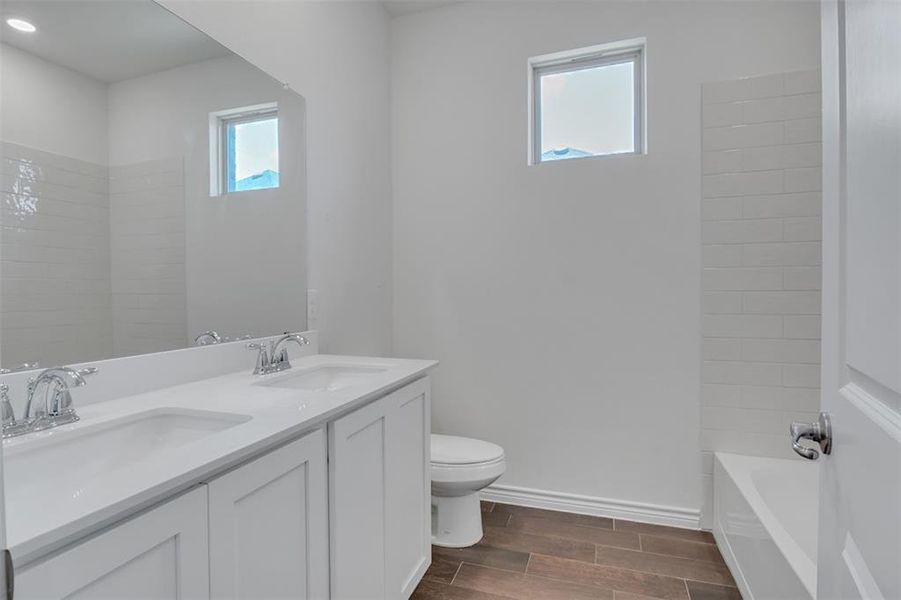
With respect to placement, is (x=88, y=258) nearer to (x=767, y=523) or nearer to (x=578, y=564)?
(x=578, y=564)

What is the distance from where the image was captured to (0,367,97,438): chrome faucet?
0.89m

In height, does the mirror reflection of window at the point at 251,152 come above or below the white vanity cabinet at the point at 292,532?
above

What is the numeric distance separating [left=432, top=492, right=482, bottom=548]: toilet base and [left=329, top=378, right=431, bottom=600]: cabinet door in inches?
12.6

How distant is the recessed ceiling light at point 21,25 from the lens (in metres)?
1.00

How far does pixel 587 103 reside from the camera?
98.7 inches

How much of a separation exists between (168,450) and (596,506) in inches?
81.5

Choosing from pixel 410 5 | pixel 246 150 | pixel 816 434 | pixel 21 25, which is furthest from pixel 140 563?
pixel 410 5

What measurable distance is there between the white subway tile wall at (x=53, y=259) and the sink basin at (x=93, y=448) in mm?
254

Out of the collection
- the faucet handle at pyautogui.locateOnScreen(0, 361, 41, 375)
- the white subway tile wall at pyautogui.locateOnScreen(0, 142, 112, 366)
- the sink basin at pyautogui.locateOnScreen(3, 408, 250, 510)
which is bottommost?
the sink basin at pyautogui.locateOnScreen(3, 408, 250, 510)

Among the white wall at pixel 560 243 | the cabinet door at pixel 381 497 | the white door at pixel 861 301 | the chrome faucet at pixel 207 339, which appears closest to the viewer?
the white door at pixel 861 301

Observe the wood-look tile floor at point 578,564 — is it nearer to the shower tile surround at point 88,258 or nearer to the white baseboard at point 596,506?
the white baseboard at point 596,506

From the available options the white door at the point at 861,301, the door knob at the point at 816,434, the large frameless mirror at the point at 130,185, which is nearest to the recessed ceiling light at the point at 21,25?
the large frameless mirror at the point at 130,185

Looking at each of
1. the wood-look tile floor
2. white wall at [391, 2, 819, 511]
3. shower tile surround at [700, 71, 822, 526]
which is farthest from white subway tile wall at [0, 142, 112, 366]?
shower tile surround at [700, 71, 822, 526]

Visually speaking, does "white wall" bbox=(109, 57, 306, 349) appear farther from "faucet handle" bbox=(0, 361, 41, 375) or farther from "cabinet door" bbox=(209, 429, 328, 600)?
"cabinet door" bbox=(209, 429, 328, 600)
